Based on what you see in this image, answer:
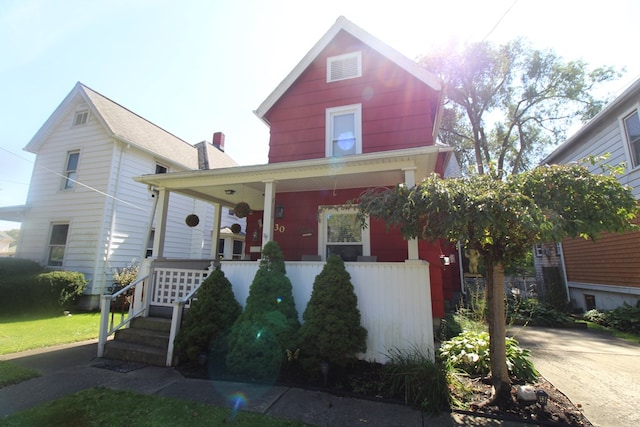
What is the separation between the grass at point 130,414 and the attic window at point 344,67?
26.8 ft

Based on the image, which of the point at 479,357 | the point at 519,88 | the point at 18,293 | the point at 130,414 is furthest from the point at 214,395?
the point at 519,88

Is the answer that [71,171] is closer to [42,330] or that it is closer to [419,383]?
[42,330]

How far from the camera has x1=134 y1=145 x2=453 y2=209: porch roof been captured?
5.37 meters

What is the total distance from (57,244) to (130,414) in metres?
11.1

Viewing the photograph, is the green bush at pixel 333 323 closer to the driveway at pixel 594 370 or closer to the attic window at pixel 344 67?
the driveway at pixel 594 370

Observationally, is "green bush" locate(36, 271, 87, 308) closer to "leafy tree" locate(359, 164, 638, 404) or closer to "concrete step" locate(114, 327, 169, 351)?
"concrete step" locate(114, 327, 169, 351)

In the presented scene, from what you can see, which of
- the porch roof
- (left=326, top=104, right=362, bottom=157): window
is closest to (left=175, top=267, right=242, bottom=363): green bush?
the porch roof

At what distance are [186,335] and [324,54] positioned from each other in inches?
321

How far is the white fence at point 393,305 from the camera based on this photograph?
468cm

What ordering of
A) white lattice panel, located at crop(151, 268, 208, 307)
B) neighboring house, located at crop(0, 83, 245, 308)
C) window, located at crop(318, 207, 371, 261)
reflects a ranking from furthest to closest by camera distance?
neighboring house, located at crop(0, 83, 245, 308), window, located at crop(318, 207, 371, 261), white lattice panel, located at crop(151, 268, 208, 307)

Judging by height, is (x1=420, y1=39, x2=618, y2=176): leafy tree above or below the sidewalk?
above

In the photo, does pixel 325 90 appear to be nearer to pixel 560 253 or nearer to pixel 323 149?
pixel 323 149

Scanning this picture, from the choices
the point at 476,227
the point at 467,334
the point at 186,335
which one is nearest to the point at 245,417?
the point at 186,335

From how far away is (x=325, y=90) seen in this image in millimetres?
8500
